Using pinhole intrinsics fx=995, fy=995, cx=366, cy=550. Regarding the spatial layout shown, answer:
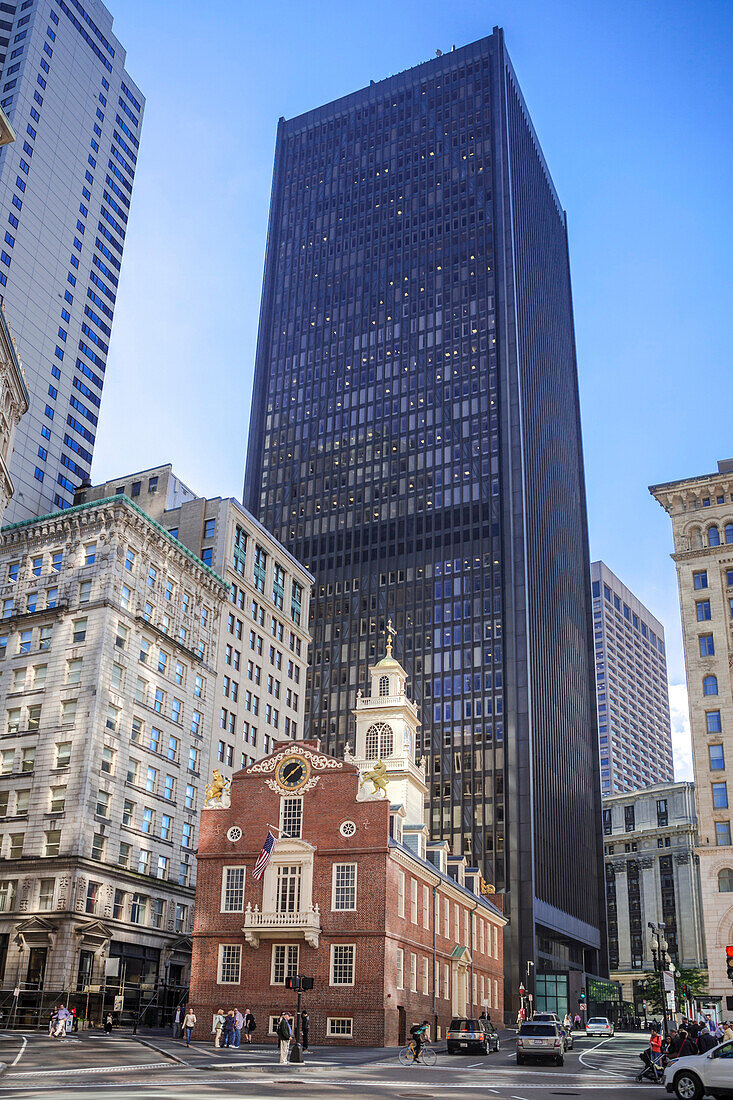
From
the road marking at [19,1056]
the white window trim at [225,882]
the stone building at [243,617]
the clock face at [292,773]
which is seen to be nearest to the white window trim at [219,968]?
the white window trim at [225,882]

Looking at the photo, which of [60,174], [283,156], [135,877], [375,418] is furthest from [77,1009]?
[283,156]

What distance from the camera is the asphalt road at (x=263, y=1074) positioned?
79.7 ft

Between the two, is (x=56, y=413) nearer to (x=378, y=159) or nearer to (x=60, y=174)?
(x=60, y=174)

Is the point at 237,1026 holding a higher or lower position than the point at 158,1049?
higher

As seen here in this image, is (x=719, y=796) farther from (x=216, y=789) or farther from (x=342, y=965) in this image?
(x=216, y=789)

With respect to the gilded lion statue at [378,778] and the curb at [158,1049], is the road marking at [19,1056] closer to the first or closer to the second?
the curb at [158,1049]

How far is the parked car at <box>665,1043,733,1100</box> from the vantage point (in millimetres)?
24234

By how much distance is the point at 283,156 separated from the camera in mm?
194500

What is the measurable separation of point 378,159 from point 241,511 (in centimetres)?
11329

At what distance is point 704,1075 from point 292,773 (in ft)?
112

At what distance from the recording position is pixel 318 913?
52.3 meters

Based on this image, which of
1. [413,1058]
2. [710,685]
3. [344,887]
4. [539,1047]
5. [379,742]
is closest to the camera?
[413,1058]

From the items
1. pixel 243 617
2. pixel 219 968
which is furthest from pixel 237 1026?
pixel 243 617

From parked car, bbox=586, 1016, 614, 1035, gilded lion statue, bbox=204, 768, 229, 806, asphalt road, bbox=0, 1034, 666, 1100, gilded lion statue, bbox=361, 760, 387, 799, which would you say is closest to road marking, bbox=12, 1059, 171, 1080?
asphalt road, bbox=0, 1034, 666, 1100
